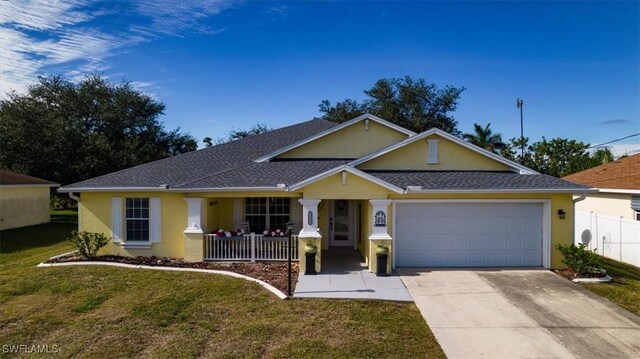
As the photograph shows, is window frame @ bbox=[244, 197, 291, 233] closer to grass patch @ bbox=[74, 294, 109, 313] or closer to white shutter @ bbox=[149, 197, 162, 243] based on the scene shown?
white shutter @ bbox=[149, 197, 162, 243]

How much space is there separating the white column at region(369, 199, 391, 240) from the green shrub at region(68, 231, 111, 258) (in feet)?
30.7

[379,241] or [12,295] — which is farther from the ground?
[379,241]

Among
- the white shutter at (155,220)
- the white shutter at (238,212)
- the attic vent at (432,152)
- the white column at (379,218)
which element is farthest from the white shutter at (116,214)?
the attic vent at (432,152)

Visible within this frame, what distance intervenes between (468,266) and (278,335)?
7471 mm

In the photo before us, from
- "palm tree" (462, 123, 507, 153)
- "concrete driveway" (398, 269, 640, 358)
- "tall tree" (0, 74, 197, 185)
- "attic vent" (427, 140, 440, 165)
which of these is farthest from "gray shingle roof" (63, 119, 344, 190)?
"palm tree" (462, 123, 507, 153)

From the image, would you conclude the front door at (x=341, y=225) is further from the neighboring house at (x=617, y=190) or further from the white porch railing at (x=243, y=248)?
the neighboring house at (x=617, y=190)

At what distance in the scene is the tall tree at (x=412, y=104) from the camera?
123ft

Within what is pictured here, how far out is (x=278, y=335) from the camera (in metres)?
6.77

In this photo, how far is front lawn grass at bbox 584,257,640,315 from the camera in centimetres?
863

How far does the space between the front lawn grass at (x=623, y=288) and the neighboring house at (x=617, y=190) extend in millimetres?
2854

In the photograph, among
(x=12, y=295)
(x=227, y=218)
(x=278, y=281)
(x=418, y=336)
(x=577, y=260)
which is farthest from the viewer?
(x=227, y=218)

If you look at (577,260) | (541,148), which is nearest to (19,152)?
(577,260)

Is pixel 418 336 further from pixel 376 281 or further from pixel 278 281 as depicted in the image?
pixel 278 281

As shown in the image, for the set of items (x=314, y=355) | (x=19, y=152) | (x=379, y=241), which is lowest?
(x=314, y=355)
